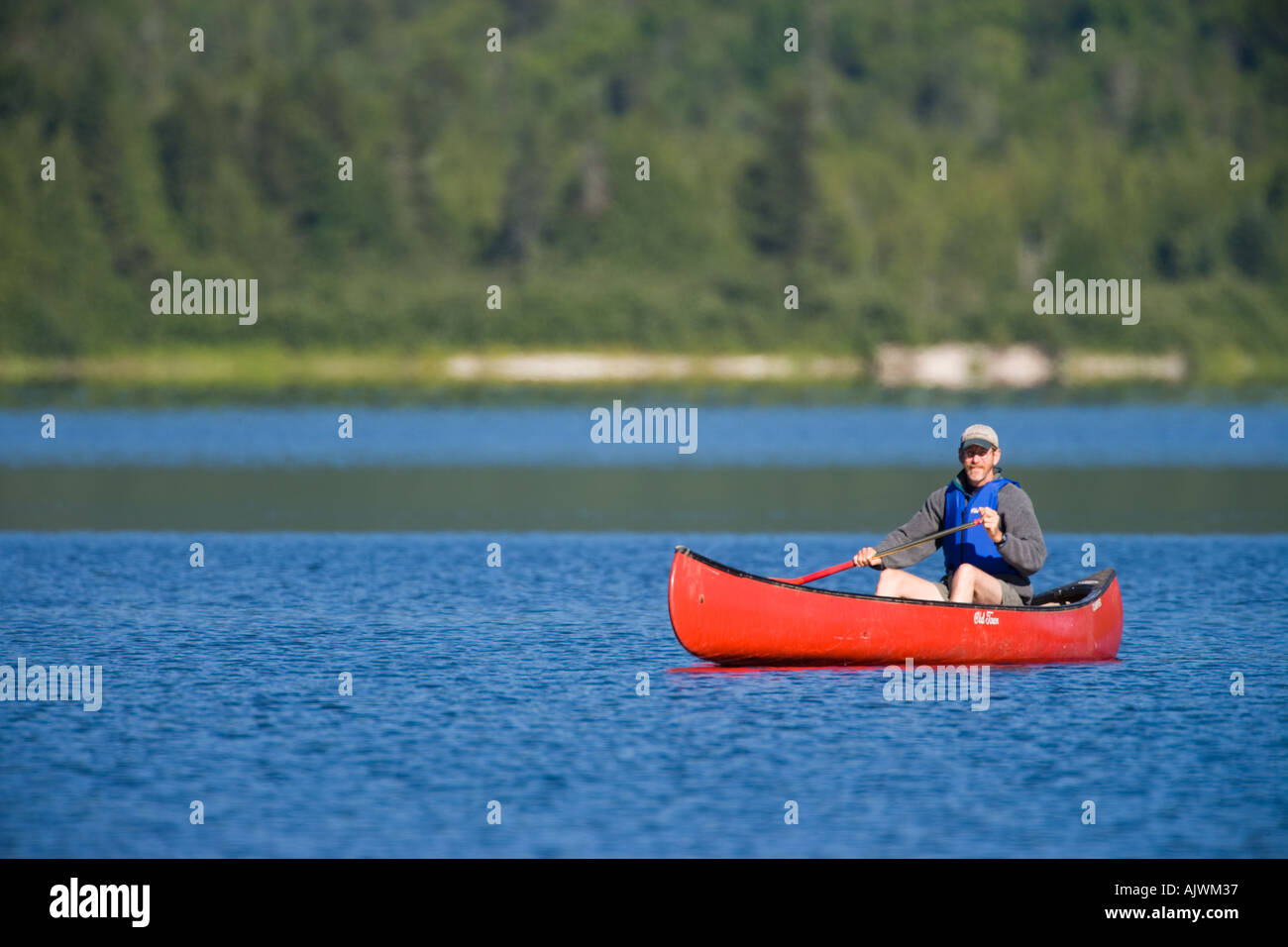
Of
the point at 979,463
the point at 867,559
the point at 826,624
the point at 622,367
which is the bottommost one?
the point at 826,624

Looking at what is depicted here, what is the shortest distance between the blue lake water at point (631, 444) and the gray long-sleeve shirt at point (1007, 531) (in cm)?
2336

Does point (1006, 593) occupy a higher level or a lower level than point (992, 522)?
lower

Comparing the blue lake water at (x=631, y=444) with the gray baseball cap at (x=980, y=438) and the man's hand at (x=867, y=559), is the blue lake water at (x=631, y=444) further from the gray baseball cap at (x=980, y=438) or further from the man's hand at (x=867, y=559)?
the man's hand at (x=867, y=559)

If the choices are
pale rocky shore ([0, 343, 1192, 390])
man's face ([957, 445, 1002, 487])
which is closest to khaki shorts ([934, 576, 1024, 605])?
man's face ([957, 445, 1002, 487])

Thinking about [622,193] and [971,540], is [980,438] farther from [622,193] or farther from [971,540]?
[622,193]

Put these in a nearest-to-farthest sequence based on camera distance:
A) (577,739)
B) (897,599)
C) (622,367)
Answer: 1. (577,739)
2. (897,599)
3. (622,367)

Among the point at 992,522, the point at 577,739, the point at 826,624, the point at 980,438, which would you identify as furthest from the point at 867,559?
the point at 577,739

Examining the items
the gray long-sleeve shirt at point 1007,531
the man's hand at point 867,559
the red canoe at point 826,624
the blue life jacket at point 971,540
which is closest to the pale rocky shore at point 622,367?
the blue life jacket at point 971,540

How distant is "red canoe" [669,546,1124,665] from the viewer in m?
15.2

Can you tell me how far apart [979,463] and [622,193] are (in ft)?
319

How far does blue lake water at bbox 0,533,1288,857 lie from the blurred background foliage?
227 ft

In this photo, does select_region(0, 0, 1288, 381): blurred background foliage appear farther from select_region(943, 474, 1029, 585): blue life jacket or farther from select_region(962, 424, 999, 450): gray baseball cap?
select_region(962, 424, 999, 450): gray baseball cap

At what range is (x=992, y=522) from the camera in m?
15.3

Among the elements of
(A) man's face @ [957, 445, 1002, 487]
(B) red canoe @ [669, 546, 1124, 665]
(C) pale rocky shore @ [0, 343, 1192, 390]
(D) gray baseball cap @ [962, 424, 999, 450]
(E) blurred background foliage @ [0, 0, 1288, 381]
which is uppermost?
(E) blurred background foliage @ [0, 0, 1288, 381]
